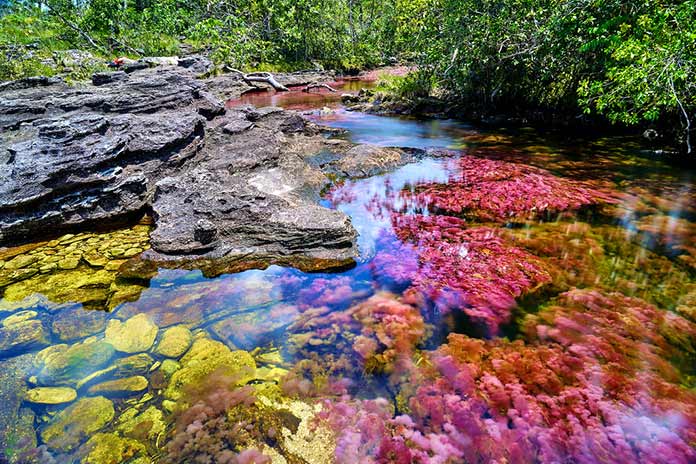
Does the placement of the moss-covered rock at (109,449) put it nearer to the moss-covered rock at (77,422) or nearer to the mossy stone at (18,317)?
the moss-covered rock at (77,422)

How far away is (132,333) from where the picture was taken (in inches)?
164

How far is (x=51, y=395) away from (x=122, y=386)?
62cm

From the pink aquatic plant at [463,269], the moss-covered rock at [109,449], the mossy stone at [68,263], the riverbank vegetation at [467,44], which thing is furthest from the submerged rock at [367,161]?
the moss-covered rock at [109,449]

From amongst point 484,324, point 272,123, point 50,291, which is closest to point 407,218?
point 484,324

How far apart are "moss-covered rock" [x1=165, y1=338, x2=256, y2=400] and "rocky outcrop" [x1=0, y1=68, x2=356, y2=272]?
71.5 inches

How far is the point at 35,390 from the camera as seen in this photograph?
3.43 meters

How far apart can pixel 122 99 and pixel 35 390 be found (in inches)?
349

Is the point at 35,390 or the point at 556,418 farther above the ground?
the point at 556,418

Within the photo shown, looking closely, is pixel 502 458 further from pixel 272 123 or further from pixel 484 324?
pixel 272 123

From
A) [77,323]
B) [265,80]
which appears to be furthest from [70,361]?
[265,80]

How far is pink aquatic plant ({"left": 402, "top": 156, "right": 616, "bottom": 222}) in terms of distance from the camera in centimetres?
733

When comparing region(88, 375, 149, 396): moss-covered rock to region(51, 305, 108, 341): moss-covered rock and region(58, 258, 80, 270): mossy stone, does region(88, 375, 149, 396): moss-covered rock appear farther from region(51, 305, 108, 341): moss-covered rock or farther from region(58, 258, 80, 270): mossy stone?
region(58, 258, 80, 270): mossy stone

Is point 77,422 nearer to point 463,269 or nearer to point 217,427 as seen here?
point 217,427

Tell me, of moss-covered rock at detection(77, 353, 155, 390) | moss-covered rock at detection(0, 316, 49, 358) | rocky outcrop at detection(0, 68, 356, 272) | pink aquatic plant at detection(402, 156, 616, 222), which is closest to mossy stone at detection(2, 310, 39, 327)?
moss-covered rock at detection(0, 316, 49, 358)
